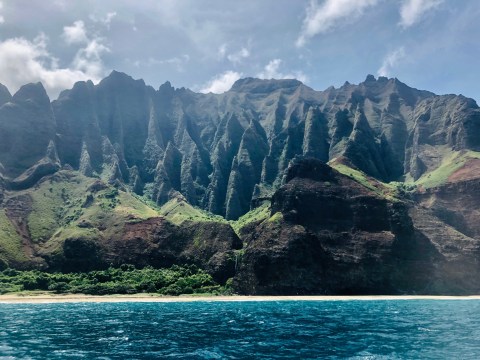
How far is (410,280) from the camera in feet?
538

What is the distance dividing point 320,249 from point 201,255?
179ft

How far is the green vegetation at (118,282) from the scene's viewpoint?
6270 inches

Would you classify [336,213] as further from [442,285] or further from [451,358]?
[451,358]

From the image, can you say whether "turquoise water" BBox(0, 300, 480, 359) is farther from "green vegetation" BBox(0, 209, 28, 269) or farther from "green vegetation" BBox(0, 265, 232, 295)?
"green vegetation" BBox(0, 209, 28, 269)

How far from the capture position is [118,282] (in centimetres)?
16738

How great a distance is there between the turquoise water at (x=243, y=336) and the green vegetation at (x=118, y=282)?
67.5 meters

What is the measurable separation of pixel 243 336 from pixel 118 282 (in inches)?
4553

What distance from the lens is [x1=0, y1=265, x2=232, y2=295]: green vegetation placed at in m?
159

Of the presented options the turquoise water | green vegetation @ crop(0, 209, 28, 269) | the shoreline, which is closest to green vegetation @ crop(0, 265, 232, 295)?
the shoreline

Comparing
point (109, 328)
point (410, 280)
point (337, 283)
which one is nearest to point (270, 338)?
point (109, 328)

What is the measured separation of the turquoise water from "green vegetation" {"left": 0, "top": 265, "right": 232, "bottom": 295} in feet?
221

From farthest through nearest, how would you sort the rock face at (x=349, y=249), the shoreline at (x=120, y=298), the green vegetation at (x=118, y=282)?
the rock face at (x=349, y=249), the green vegetation at (x=118, y=282), the shoreline at (x=120, y=298)

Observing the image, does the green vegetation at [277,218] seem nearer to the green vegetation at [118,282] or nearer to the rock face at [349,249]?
the rock face at [349,249]

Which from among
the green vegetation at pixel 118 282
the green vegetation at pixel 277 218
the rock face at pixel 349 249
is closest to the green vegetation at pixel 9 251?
the green vegetation at pixel 118 282
